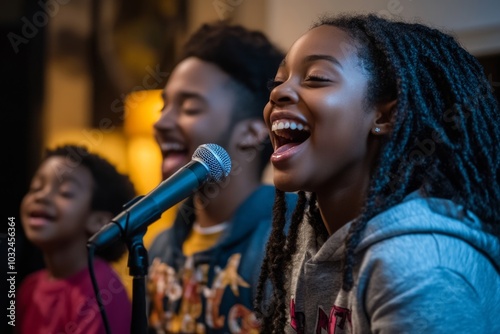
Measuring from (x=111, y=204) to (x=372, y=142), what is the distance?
1160 mm

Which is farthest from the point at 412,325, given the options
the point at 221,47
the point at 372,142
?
the point at 221,47

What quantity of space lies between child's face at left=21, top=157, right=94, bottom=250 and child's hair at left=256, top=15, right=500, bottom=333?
110 cm

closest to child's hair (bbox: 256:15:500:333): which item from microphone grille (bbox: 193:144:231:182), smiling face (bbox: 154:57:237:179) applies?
microphone grille (bbox: 193:144:231:182)

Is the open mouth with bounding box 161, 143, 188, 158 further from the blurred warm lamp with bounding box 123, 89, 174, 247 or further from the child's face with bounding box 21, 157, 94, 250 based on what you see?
the blurred warm lamp with bounding box 123, 89, 174, 247

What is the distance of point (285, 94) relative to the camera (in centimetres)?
112

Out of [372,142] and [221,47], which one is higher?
[221,47]

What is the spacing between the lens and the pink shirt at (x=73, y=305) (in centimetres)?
185

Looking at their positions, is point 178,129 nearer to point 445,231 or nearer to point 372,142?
point 372,142

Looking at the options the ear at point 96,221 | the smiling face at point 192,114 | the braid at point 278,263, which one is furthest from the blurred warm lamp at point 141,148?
the braid at point 278,263

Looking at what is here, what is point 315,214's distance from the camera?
4.10ft

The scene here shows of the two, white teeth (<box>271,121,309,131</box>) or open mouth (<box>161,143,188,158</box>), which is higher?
open mouth (<box>161,143,188,158</box>)

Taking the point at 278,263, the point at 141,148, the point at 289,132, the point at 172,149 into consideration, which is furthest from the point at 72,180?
the point at 141,148

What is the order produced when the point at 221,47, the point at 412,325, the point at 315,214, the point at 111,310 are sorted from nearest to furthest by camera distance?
the point at 412,325
the point at 315,214
the point at 111,310
the point at 221,47

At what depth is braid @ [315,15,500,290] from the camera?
1.07 m
